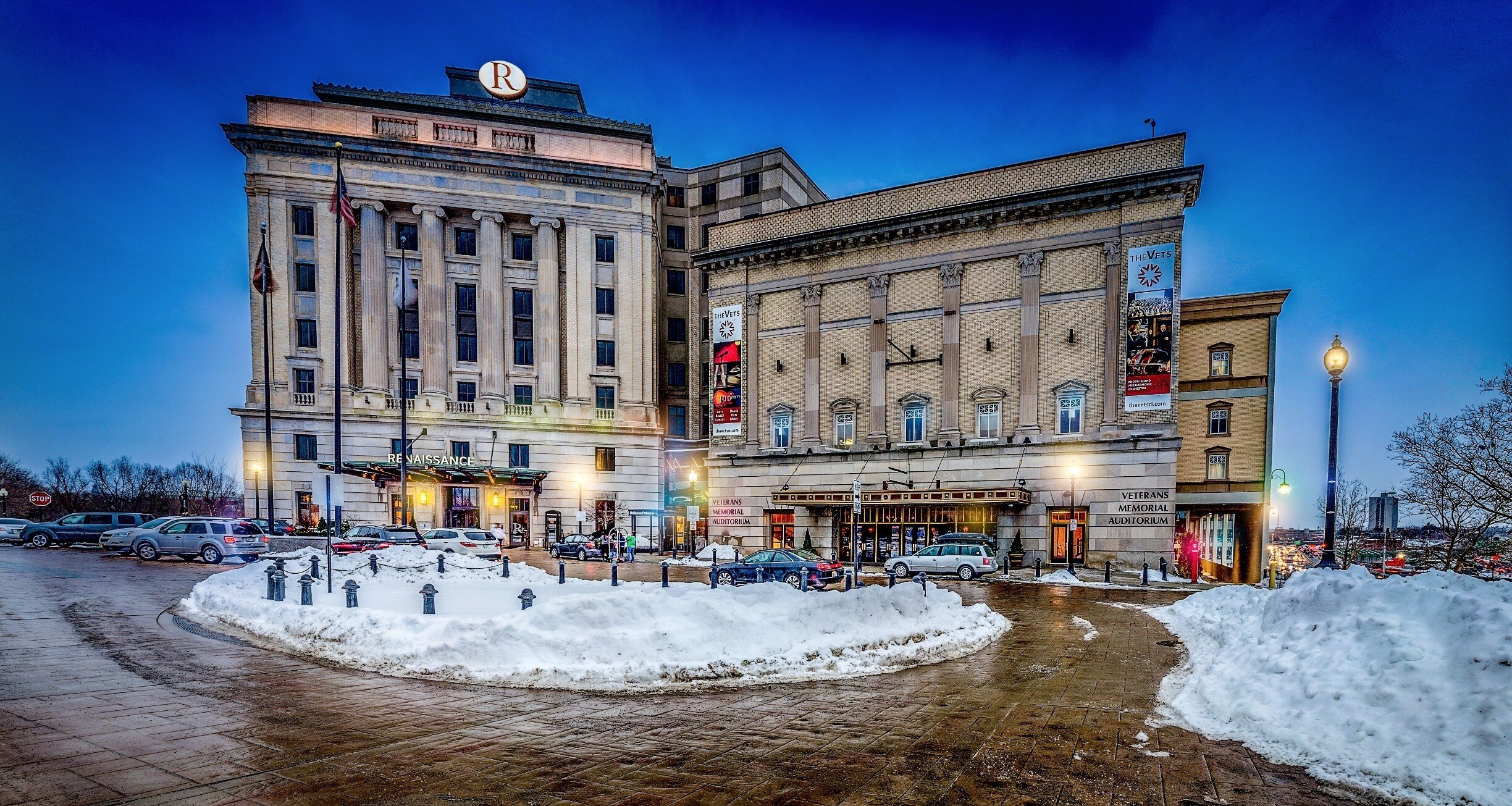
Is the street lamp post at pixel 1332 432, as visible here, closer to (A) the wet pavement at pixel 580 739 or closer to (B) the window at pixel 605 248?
(A) the wet pavement at pixel 580 739

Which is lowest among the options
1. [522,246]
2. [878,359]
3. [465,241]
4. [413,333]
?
[878,359]

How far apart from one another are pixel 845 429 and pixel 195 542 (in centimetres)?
2860

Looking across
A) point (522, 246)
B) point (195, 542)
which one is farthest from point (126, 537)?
point (522, 246)

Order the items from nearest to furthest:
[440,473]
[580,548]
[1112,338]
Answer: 1. [1112,338]
2. [580,548]
3. [440,473]

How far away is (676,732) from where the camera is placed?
6.59 meters

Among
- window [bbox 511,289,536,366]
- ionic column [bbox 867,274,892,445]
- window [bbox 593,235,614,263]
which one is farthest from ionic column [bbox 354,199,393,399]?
ionic column [bbox 867,274,892,445]

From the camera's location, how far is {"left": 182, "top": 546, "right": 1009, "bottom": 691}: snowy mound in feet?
28.9

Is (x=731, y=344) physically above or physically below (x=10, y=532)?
above

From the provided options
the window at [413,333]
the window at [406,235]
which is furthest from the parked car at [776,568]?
the window at [406,235]

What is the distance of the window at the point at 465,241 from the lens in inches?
1778

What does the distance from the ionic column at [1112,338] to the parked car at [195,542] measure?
36.1 meters

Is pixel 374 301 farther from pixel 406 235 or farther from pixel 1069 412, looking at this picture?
pixel 1069 412

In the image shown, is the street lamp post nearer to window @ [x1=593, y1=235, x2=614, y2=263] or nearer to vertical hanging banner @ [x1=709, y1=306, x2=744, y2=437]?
vertical hanging banner @ [x1=709, y1=306, x2=744, y2=437]

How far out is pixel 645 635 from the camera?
30.8 feet
